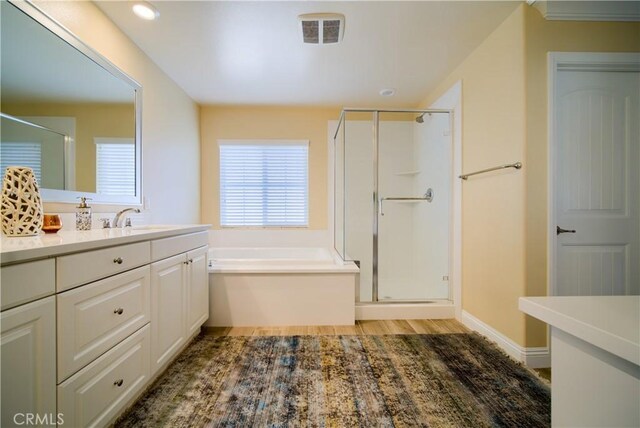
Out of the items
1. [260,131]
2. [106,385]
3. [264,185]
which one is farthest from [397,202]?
[106,385]

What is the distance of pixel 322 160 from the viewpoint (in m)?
3.62

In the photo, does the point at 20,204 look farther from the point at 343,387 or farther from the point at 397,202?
the point at 397,202

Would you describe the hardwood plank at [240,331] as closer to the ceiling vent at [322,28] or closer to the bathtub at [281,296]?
the bathtub at [281,296]

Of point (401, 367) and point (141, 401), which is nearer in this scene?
point (141, 401)

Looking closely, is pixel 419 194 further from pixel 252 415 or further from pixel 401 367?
pixel 252 415

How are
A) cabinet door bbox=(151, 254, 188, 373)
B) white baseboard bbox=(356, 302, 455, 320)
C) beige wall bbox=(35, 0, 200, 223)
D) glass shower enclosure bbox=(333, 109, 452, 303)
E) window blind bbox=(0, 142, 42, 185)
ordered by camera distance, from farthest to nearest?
1. glass shower enclosure bbox=(333, 109, 452, 303)
2. white baseboard bbox=(356, 302, 455, 320)
3. beige wall bbox=(35, 0, 200, 223)
4. cabinet door bbox=(151, 254, 188, 373)
5. window blind bbox=(0, 142, 42, 185)

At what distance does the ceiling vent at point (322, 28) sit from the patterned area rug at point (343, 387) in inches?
88.3

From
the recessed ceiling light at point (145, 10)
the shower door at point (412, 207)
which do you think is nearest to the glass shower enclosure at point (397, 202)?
the shower door at point (412, 207)

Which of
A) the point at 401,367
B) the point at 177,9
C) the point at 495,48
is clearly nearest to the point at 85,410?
the point at 401,367

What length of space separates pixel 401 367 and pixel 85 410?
1550 mm

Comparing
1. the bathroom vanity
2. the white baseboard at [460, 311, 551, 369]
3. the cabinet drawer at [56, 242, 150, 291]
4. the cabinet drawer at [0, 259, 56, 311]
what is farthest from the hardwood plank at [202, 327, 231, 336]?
the white baseboard at [460, 311, 551, 369]

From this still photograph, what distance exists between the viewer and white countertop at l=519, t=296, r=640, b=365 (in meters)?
0.41

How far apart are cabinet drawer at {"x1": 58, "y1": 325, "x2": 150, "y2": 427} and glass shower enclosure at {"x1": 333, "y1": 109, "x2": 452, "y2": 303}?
175 cm

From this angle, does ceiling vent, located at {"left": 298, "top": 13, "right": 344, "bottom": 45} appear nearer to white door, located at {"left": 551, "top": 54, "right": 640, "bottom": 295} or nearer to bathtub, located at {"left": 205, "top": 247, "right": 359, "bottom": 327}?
white door, located at {"left": 551, "top": 54, "right": 640, "bottom": 295}
